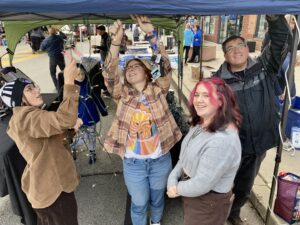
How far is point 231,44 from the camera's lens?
2.37 metres

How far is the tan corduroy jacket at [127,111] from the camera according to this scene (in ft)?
7.80

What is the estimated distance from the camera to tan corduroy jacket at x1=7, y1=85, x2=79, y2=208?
6.11 ft

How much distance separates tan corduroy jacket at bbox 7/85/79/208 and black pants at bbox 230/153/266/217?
158 centimetres

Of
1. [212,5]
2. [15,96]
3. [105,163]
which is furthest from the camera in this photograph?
[105,163]

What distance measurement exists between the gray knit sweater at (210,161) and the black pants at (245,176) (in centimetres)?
78

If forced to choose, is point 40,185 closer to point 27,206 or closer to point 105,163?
point 27,206

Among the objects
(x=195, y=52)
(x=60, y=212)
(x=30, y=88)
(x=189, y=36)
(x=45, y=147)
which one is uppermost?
(x=30, y=88)

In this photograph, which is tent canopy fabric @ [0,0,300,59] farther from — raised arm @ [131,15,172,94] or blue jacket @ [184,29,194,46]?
blue jacket @ [184,29,194,46]

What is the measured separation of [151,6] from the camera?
1.72 m

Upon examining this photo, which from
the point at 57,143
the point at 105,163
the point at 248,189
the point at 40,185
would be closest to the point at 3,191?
the point at 40,185

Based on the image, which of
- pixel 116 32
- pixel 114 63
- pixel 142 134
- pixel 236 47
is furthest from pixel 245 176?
pixel 116 32

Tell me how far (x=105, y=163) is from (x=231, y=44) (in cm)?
280

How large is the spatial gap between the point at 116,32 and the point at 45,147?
1.05 metres

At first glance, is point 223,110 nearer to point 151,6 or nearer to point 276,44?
point 151,6
